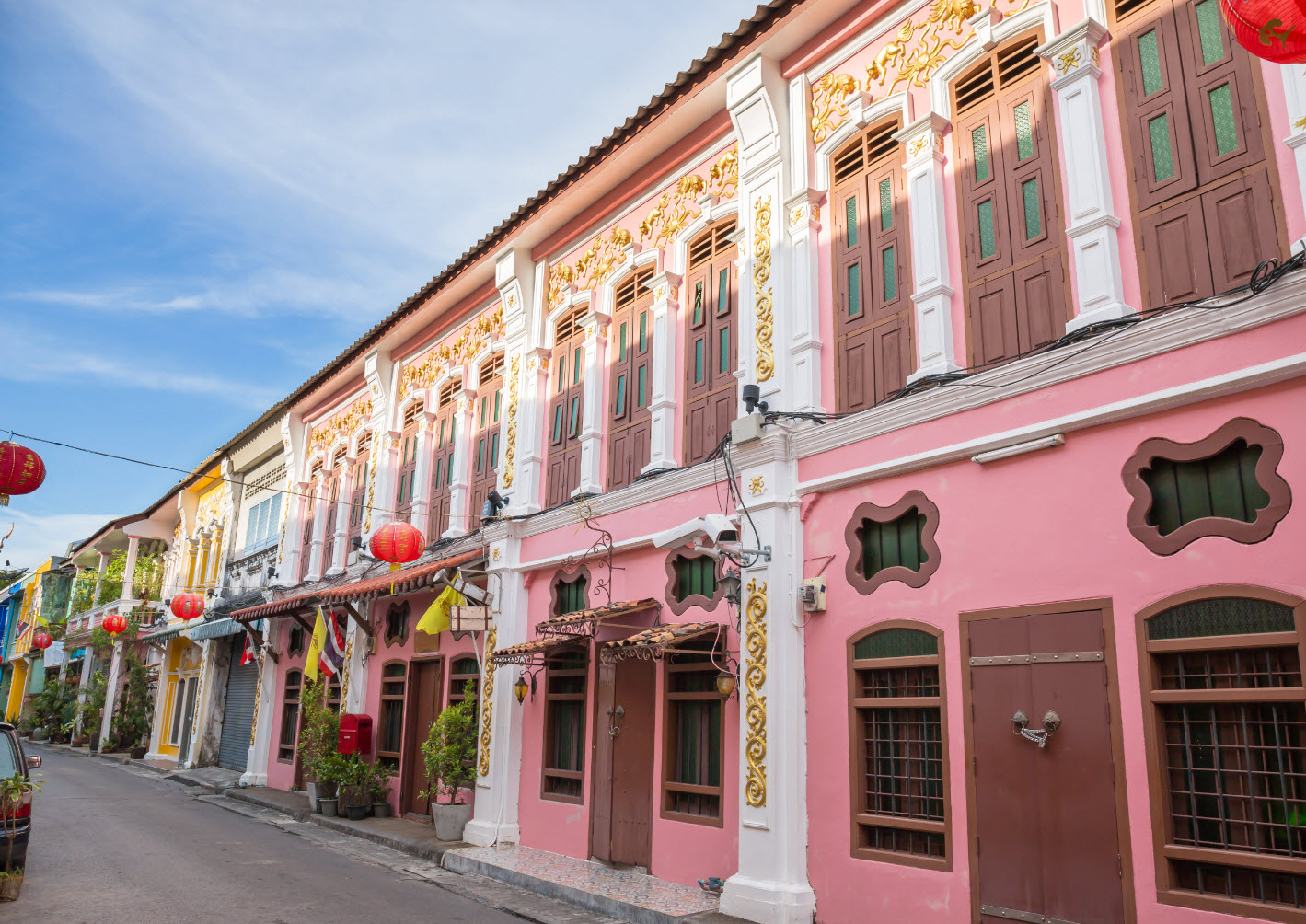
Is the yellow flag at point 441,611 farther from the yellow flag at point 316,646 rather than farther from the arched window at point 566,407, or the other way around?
the yellow flag at point 316,646

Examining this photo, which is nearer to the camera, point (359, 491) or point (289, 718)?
point (359, 491)

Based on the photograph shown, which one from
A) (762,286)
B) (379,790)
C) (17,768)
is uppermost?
(762,286)

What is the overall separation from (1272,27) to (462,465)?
12575 mm

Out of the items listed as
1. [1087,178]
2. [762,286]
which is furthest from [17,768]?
[1087,178]

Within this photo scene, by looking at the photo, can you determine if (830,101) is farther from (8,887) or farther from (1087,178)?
(8,887)

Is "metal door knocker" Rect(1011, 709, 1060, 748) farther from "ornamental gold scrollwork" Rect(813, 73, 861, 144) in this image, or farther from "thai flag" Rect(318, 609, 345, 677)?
"thai flag" Rect(318, 609, 345, 677)

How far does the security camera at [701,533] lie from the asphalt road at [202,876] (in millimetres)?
3804

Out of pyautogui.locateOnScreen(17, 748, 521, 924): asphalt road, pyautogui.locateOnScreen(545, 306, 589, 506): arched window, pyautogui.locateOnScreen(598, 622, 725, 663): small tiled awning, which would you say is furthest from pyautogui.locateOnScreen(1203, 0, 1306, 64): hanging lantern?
pyautogui.locateOnScreen(545, 306, 589, 506): arched window

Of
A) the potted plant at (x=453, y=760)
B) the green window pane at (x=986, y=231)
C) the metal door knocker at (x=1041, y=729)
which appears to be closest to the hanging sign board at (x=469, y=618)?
the potted plant at (x=453, y=760)

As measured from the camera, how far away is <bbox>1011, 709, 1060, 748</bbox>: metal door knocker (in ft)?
21.1

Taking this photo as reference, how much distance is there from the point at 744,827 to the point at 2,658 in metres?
51.3

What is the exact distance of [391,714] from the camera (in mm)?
15633

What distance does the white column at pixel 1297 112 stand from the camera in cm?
591

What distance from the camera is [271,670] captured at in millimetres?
20172
